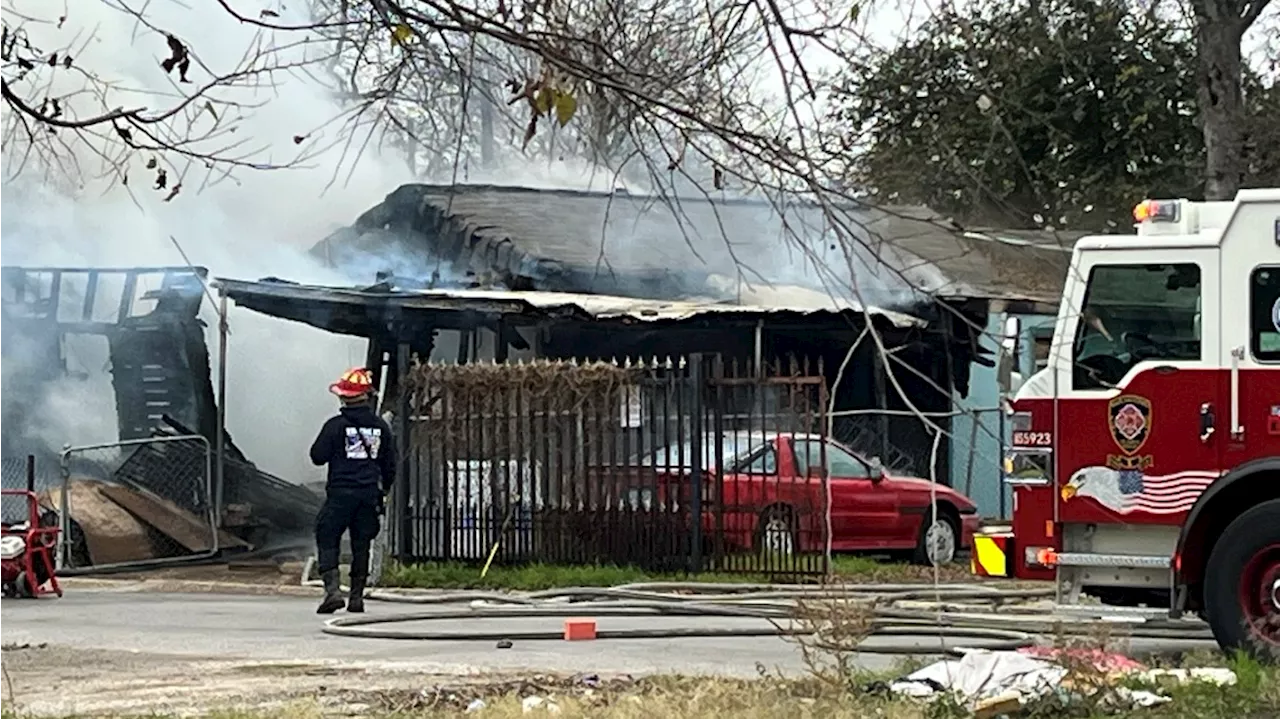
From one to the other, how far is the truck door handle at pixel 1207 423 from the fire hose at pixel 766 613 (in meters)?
1.12

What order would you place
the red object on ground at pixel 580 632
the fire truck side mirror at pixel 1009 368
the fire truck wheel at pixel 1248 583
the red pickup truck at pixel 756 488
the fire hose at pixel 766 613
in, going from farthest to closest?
the red pickup truck at pixel 756 488, the red object on ground at pixel 580 632, the fire hose at pixel 766 613, the fire truck wheel at pixel 1248 583, the fire truck side mirror at pixel 1009 368

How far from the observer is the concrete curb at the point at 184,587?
698 inches

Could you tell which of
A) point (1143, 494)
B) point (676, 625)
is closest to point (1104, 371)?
point (1143, 494)

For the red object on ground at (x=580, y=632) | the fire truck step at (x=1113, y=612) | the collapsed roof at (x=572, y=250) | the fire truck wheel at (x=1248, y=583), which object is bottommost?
the red object on ground at (x=580, y=632)

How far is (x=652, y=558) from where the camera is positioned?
1781 centimetres

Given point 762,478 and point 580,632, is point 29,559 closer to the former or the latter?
point 762,478

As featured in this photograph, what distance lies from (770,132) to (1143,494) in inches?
234

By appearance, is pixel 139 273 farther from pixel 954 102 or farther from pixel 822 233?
pixel 822 233

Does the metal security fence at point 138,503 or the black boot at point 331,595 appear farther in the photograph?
the metal security fence at point 138,503

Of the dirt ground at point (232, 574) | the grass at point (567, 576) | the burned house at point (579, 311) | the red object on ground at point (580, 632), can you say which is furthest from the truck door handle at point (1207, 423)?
the dirt ground at point (232, 574)

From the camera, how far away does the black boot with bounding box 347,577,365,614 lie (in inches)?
588

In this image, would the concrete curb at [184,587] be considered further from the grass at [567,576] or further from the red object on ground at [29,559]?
the red object on ground at [29,559]

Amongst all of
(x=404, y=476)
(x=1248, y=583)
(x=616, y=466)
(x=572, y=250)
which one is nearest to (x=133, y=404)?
(x=404, y=476)

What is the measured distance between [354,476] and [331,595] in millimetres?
958
